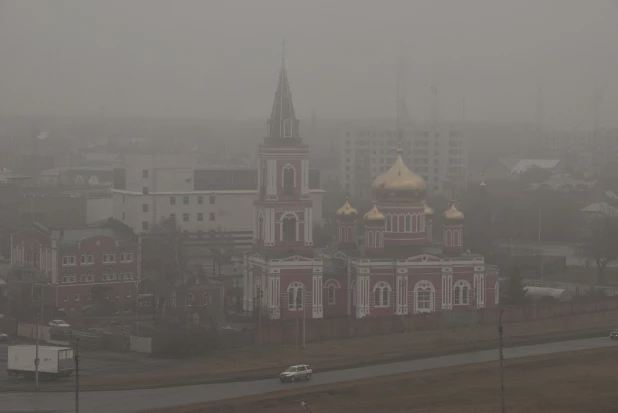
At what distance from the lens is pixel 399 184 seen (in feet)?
102

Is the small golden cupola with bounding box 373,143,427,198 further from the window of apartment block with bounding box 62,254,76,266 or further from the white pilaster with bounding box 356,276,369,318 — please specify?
the window of apartment block with bounding box 62,254,76,266

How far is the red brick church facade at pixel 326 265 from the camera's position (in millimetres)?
29156

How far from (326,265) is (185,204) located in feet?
42.4

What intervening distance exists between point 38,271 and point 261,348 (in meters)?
7.59

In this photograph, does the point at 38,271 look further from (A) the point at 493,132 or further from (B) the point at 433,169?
(A) the point at 493,132

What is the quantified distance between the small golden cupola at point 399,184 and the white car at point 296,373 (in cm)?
934

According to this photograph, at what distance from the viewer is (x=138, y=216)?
41.8 metres

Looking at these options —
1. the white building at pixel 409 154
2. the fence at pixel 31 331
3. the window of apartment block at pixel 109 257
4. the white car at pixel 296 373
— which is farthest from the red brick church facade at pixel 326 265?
the white building at pixel 409 154

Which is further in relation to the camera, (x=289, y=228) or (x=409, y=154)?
(x=409, y=154)

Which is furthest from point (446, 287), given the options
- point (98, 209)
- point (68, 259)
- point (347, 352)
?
point (98, 209)

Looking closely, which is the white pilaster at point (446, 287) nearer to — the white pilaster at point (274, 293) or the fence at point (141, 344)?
the white pilaster at point (274, 293)

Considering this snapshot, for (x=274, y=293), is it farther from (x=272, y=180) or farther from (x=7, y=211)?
(x=7, y=211)

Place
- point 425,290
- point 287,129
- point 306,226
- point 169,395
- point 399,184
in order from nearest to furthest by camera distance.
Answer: point 169,395
point 306,226
point 425,290
point 287,129
point 399,184

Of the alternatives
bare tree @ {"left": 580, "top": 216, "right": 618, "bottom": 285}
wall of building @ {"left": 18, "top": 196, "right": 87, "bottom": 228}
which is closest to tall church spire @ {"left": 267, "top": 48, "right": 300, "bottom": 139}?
bare tree @ {"left": 580, "top": 216, "right": 618, "bottom": 285}
